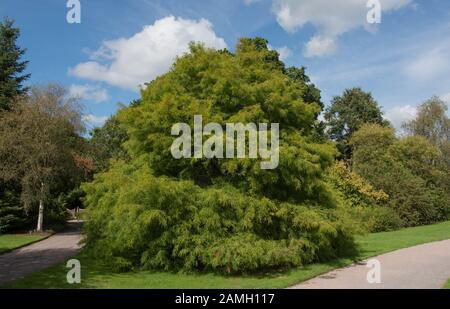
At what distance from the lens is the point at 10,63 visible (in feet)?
103

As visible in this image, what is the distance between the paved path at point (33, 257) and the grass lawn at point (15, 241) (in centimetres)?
30

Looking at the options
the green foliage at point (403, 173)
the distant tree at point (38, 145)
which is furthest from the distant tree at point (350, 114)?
the distant tree at point (38, 145)

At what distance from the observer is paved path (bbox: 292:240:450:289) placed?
1016 cm

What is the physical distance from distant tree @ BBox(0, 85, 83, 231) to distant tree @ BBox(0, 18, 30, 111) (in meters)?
2.98

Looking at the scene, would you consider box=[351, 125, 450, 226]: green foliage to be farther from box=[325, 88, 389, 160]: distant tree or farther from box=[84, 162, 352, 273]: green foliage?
box=[84, 162, 352, 273]: green foliage

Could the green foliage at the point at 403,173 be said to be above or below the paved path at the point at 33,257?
above

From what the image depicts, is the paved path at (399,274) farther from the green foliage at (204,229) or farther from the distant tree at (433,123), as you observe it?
the distant tree at (433,123)

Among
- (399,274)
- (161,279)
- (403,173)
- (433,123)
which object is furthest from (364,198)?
(433,123)

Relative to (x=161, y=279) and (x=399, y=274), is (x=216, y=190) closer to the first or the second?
(x=161, y=279)

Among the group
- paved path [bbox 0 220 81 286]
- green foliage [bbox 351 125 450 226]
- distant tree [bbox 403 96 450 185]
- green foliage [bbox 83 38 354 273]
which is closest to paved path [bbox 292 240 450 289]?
green foliage [bbox 83 38 354 273]

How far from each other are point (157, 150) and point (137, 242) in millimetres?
2600

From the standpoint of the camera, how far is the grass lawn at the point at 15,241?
18.2 m
